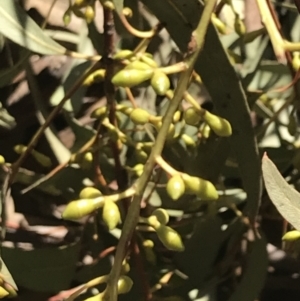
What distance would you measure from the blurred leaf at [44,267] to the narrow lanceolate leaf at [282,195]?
0.25 m

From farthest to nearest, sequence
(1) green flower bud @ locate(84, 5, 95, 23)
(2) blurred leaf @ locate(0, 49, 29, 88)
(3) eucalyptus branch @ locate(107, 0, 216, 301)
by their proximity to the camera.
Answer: (2) blurred leaf @ locate(0, 49, 29, 88) → (1) green flower bud @ locate(84, 5, 95, 23) → (3) eucalyptus branch @ locate(107, 0, 216, 301)

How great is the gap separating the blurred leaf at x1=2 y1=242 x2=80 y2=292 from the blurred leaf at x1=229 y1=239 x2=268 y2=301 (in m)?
0.15

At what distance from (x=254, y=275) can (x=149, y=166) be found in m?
0.23

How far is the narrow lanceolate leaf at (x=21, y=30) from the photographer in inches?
17.1

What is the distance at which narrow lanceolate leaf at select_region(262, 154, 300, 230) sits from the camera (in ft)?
1.14

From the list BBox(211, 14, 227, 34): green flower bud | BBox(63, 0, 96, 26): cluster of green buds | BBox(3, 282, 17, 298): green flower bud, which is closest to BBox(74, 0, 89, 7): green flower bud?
BBox(63, 0, 96, 26): cluster of green buds

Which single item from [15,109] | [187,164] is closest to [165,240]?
[187,164]

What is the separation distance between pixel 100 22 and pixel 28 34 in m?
0.27

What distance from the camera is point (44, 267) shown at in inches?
21.6

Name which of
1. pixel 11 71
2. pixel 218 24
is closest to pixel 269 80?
pixel 218 24

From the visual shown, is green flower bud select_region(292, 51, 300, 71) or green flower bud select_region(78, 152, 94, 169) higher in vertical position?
green flower bud select_region(292, 51, 300, 71)

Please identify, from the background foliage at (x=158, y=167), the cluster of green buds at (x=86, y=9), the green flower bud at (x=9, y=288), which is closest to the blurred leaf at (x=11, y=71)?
the background foliage at (x=158, y=167)

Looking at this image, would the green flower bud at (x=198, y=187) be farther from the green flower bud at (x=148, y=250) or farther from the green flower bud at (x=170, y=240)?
the green flower bud at (x=148, y=250)

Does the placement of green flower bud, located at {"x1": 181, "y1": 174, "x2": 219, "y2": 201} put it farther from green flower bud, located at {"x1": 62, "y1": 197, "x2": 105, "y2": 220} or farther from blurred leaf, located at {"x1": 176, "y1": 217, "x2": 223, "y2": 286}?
blurred leaf, located at {"x1": 176, "y1": 217, "x2": 223, "y2": 286}
